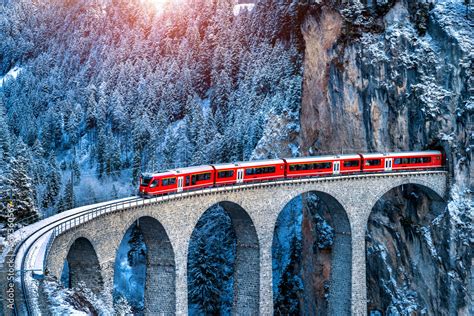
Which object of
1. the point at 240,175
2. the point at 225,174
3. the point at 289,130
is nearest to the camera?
the point at 225,174

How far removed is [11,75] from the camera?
524 feet

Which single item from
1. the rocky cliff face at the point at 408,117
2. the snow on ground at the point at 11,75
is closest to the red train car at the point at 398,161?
the rocky cliff face at the point at 408,117

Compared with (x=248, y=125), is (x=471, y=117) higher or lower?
lower

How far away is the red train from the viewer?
44406 millimetres

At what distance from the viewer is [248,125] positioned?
85250 mm

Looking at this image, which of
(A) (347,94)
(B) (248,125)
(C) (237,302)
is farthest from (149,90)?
(C) (237,302)

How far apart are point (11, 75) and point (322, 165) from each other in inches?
5050

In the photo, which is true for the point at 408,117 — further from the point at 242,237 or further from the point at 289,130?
the point at 242,237

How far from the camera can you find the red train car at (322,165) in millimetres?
50781

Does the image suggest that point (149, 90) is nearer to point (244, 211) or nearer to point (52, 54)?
point (52, 54)

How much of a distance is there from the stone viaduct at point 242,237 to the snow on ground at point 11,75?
125 metres

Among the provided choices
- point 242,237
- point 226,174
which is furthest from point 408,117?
point 242,237

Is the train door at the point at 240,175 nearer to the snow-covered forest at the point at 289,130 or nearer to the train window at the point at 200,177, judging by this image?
the train window at the point at 200,177

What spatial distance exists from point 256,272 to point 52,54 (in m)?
125
